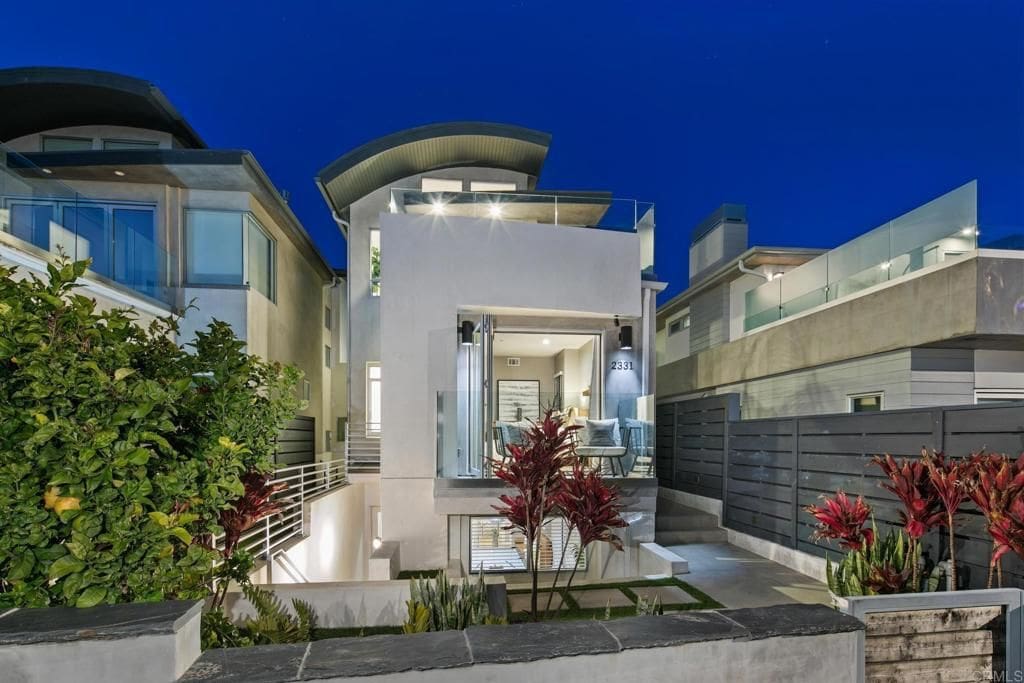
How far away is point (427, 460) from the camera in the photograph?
26.3 feet

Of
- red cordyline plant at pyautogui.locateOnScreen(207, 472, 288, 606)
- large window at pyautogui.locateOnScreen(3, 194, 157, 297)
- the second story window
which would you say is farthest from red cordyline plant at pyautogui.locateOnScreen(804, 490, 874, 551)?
the second story window

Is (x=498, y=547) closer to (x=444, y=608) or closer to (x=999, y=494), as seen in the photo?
(x=444, y=608)

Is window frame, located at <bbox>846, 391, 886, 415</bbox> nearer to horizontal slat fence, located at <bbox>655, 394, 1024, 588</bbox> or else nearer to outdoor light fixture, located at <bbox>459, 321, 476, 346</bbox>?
horizontal slat fence, located at <bbox>655, 394, 1024, 588</bbox>

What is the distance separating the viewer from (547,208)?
29.1 ft

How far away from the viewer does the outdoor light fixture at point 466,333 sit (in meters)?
8.37

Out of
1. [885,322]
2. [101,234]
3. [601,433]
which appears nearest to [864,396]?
[885,322]

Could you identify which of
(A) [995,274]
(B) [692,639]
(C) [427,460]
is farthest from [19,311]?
(A) [995,274]

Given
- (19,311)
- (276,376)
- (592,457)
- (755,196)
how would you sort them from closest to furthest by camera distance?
(19,311)
(276,376)
(592,457)
(755,196)

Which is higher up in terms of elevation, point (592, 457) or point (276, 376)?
point (276, 376)

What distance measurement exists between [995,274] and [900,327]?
3.95 feet

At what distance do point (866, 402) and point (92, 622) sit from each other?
936cm

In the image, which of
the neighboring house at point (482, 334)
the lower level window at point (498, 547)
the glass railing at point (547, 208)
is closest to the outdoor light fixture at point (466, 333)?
the neighboring house at point (482, 334)

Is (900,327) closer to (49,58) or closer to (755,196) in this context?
(49,58)

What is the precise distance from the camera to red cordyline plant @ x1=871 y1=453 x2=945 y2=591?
148 inches
